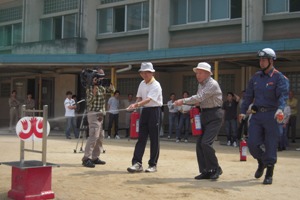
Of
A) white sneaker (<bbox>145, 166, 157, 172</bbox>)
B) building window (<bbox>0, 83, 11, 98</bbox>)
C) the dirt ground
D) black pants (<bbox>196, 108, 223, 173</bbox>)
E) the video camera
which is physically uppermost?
building window (<bbox>0, 83, 11, 98</bbox>)

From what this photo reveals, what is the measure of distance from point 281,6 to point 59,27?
43.7 feet

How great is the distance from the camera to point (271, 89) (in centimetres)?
713

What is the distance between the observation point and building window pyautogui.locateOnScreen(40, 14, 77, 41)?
82.9 feet

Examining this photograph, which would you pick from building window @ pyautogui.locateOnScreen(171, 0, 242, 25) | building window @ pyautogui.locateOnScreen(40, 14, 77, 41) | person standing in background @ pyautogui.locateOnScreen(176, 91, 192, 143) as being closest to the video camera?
person standing in background @ pyautogui.locateOnScreen(176, 91, 192, 143)

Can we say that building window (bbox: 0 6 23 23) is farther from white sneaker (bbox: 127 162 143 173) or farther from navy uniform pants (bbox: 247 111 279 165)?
navy uniform pants (bbox: 247 111 279 165)

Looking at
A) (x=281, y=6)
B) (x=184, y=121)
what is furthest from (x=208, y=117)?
(x=281, y=6)

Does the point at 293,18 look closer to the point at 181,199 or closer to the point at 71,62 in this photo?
the point at 71,62

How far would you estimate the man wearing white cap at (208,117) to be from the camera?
7.38 metres

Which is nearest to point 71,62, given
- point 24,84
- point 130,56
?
point 130,56

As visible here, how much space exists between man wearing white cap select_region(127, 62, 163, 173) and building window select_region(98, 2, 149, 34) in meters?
14.3

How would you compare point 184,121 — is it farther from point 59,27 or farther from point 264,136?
point 59,27

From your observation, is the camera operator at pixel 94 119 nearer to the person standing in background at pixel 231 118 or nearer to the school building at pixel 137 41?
the person standing in background at pixel 231 118

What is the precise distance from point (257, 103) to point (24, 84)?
2024 cm

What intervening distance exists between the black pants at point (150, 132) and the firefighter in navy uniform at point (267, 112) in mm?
1655
